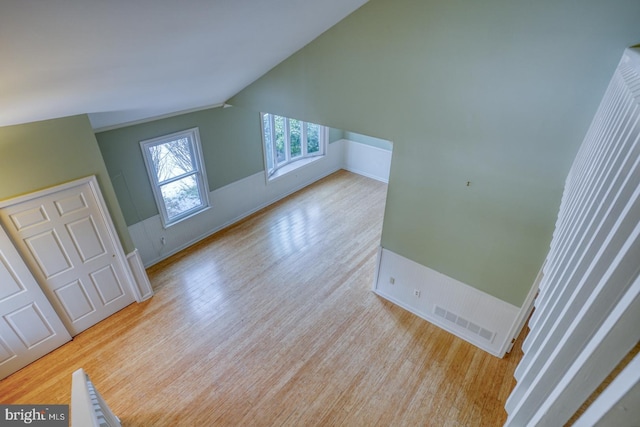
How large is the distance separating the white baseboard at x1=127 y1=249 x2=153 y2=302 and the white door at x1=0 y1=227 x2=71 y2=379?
0.91m

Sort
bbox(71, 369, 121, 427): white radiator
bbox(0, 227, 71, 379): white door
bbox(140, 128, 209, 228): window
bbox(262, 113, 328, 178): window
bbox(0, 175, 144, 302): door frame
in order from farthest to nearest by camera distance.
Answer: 1. bbox(262, 113, 328, 178): window
2. bbox(140, 128, 209, 228): window
3. bbox(0, 227, 71, 379): white door
4. bbox(0, 175, 144, 302): door frame
5. bbox(71, 369, 121, 427): white radiator

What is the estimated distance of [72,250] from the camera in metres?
3.59

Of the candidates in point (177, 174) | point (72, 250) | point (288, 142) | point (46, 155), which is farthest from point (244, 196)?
point (46, 155)

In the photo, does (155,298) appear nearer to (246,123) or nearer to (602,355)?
(246,123)

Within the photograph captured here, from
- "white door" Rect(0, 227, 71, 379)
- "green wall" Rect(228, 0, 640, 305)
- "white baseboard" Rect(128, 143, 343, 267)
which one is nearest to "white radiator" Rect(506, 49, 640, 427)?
"green wall" Rect(228, 0, 640, 305)

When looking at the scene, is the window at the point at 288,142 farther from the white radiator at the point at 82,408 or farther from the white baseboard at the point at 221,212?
the white radiator at the point at 82,408

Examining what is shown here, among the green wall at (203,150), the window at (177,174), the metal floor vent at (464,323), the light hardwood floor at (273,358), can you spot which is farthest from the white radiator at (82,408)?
the metal floor vent at (464,323)

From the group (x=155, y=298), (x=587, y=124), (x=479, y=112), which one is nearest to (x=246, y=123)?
(x=155, y=298)

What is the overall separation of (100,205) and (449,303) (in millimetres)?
4553

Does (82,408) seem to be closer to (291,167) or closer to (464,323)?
(464,323)

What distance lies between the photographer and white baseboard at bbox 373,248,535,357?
3.48m

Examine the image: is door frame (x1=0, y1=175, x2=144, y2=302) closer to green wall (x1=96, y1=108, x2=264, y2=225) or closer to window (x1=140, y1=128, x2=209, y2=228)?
green wall (x1=96, y1=108, x2=264, y2=225)

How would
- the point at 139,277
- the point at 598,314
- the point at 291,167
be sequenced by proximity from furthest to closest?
the point at 291,167 → the point at 139,277 → the point at 598,314

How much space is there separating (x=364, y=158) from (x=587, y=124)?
244 inches
